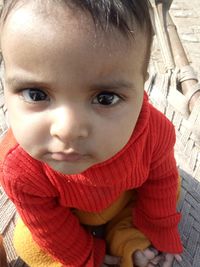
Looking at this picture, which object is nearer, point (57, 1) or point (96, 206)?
point (57, 1)

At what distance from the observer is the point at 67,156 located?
59 cm

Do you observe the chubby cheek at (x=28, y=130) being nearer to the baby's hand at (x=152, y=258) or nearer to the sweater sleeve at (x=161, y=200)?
the sweater sleeve at (x=161, y=200)

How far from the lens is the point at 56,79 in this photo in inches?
20.6

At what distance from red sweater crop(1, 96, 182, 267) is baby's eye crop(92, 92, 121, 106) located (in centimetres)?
17

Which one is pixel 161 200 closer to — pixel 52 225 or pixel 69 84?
pixel 52 225

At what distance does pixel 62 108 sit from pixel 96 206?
29 centimetres

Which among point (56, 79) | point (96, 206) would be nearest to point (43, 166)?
point (96, 206)

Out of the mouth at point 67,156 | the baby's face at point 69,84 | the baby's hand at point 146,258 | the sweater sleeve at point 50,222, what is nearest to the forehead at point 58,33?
the baby's face at point 69,84

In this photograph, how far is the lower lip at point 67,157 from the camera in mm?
589

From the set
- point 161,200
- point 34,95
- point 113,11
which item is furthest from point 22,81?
point 161,200

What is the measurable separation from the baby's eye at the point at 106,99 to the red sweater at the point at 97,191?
0.17 meters

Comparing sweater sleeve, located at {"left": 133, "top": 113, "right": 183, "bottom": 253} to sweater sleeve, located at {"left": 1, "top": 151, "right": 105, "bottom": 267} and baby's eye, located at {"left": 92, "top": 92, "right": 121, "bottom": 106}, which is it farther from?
baby's eye, located at {"left": 92, "top": 92, "right": 121, "bottom": 106}

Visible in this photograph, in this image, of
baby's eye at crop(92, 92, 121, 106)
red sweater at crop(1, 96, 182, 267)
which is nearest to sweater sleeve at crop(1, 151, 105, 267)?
red sweater at crop(1, 96, 182, 267)

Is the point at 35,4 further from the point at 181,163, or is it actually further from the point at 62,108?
the point at 181,163
